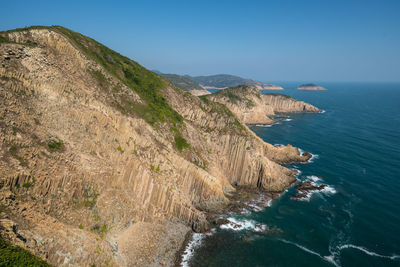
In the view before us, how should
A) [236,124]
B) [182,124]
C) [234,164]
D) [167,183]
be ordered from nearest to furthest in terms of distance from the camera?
[167,183]
[182,124]
[234,164]
[236,124]

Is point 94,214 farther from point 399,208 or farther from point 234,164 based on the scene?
point 399,208

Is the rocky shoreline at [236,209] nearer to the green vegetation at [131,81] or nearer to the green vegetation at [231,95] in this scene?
the green vegetation at [131,81]

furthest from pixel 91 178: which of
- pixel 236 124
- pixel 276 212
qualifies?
pixel 236 124

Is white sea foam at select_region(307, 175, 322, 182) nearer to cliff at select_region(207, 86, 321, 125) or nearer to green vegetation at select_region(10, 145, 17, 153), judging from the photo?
green vegetation at select_region(10, 145, 17, 153)

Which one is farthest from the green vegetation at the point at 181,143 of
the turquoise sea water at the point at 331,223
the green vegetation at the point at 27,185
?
the green vegetation at the point at 27,185

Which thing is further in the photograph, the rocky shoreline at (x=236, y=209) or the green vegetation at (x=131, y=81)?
the green vegetation at (x=131, y=81)

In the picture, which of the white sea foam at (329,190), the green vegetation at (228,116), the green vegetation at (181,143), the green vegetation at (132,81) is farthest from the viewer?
the green vegetation at (228,116)
